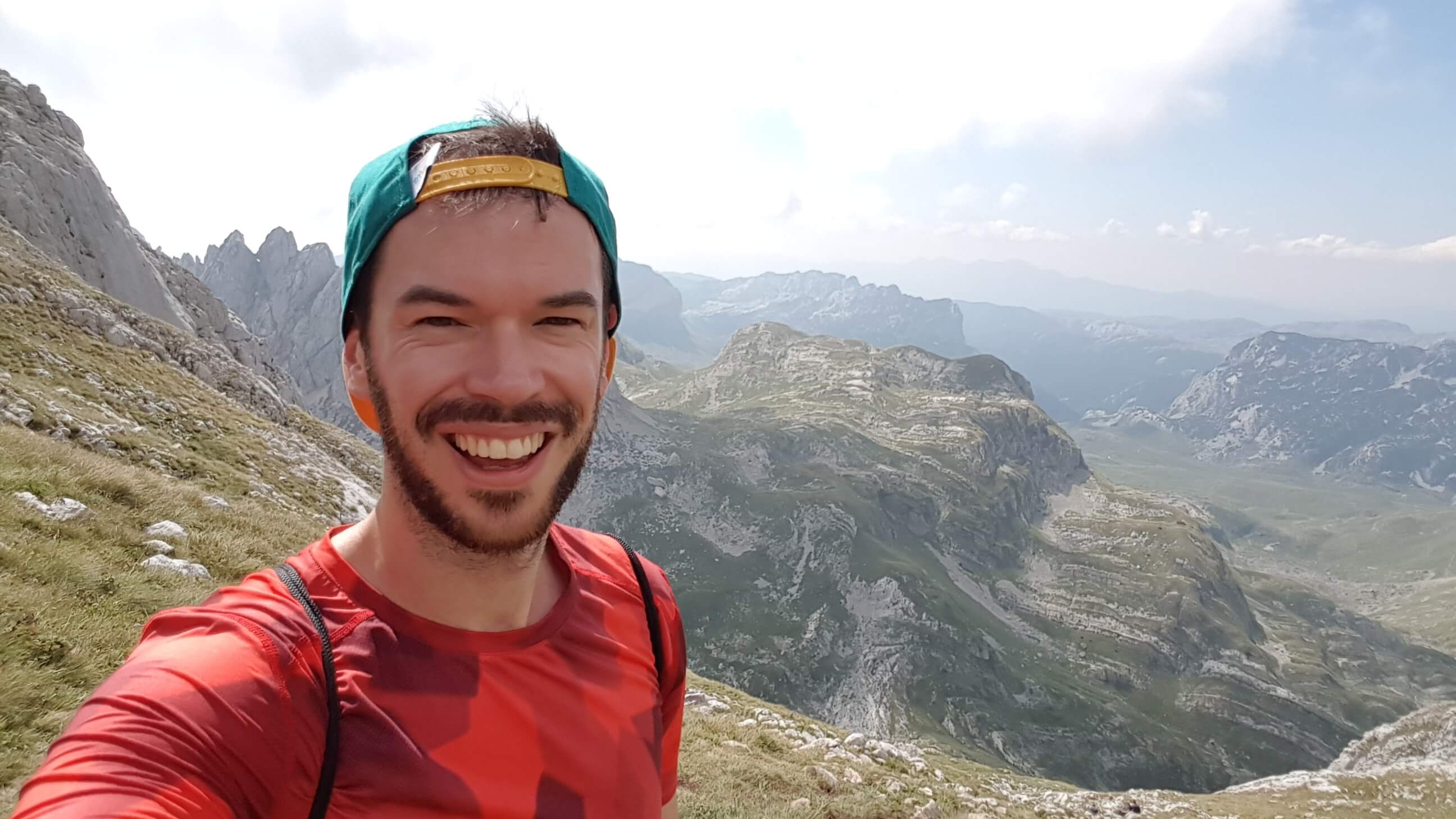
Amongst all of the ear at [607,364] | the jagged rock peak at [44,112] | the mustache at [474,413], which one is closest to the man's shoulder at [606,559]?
the ear at [607,364]

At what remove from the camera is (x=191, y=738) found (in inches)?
107

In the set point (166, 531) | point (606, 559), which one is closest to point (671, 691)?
point (606, 559)

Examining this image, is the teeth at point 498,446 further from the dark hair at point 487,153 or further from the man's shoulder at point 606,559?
the man's shoulder at point 606,559

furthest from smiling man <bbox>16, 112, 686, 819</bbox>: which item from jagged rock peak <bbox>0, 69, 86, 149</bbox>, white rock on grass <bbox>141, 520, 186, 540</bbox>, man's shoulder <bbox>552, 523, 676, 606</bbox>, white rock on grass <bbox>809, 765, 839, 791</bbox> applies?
jagged rock peak <bbox>0, 69, 86, 149</bbox>

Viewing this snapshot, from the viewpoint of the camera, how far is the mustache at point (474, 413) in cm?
328

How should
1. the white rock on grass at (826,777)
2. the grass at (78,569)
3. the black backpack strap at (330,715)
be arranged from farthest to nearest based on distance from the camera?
the white rock on grass at (826,777) < the grass at (78,569) < the black backpack strap at (330,715)

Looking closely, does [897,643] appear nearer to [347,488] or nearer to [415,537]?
[347,488]

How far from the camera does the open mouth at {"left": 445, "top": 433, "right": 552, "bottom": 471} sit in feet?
11.0

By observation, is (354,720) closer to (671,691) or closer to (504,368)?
(504,368)

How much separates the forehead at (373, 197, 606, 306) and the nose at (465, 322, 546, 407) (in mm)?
186

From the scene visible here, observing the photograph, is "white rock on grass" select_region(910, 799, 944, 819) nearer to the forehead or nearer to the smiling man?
the smiling man

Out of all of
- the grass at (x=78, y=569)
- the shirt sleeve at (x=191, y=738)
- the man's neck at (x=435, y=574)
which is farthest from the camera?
the grass at (x=78, y=569)

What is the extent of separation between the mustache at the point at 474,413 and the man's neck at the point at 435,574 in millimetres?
578

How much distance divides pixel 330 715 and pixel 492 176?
2821mm
